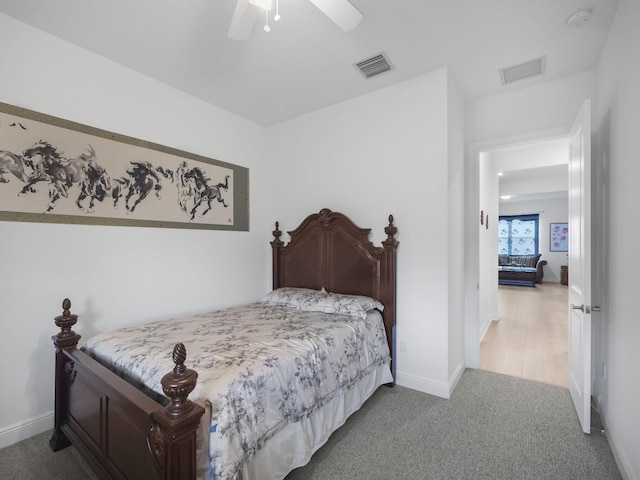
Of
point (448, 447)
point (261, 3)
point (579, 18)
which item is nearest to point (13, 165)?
point (261, 3)

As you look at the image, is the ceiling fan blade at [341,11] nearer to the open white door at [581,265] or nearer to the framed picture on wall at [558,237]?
the open white door at [581,265]

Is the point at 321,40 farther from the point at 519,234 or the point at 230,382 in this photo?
the point at 519,234

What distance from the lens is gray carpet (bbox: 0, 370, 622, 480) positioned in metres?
1.70

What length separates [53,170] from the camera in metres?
2.13

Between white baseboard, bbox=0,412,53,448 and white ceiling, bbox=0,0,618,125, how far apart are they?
2.69m

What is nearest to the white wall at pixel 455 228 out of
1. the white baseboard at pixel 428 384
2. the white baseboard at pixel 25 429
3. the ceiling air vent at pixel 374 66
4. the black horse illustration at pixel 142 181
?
the white baseboard at pixel 428 384

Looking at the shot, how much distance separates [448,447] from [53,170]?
325 cm

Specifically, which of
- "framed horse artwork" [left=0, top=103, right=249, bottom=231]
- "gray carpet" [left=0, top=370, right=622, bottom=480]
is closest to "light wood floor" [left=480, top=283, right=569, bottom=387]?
"gray carpet" [left=0, top=370, right=622, bottom=480]

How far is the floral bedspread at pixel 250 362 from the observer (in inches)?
51.2

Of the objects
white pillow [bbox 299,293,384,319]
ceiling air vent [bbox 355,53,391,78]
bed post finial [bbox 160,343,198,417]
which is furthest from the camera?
white pillow [bbox 299,293,384,319]

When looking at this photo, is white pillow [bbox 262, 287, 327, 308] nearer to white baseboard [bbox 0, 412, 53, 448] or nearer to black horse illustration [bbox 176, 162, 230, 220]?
black horse illustration [bbox 176, 162, 230, 220]

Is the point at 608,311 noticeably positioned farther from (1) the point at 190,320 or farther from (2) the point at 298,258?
(1) the point at 190,320

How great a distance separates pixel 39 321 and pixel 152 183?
1.29m

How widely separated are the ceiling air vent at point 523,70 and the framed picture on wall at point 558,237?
9.05 m
